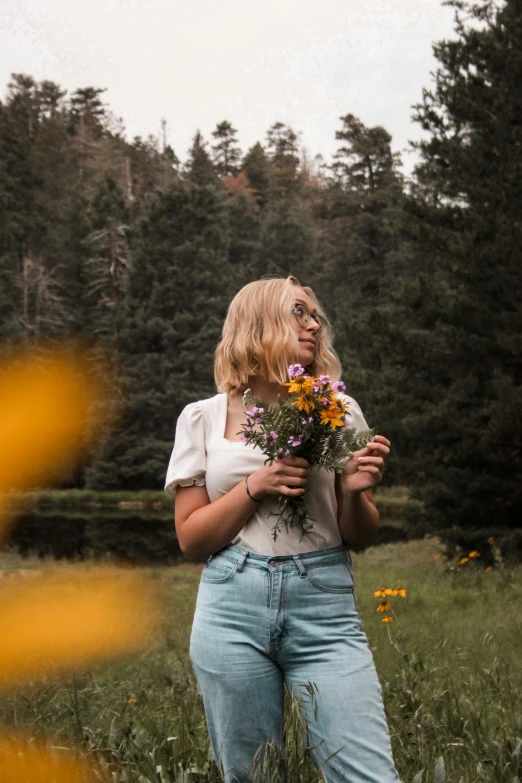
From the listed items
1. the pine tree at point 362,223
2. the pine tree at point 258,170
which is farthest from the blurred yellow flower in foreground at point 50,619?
the pine tree at point 258,170

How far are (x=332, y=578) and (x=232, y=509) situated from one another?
11.9 inches

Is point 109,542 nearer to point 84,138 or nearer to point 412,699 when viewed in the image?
point 412,699

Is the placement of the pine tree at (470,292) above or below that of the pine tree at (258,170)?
below

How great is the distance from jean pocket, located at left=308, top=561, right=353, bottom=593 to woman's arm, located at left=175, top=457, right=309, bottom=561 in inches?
8.2

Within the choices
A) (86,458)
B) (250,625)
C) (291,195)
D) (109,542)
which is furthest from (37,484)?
(250,625)

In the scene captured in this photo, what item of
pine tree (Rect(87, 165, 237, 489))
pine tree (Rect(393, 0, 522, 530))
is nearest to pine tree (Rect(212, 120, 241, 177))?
pine tree (Rect(87, 165, 237, 489))

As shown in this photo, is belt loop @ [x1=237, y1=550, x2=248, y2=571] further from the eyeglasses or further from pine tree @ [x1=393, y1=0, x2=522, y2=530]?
pine tree @ [x1=393, y1=0, x2=522, y2=530]

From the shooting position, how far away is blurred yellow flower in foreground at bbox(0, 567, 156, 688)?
5.82 meters

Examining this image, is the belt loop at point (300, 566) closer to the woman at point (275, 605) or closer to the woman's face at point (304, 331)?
the woman at point (275, 605)

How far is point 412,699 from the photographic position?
319 centimetres

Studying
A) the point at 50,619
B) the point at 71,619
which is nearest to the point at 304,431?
the point at 50,619

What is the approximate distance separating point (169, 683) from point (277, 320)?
8.38 feet

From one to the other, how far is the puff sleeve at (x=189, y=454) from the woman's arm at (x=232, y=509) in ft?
0.22

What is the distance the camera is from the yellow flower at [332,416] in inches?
84.1
